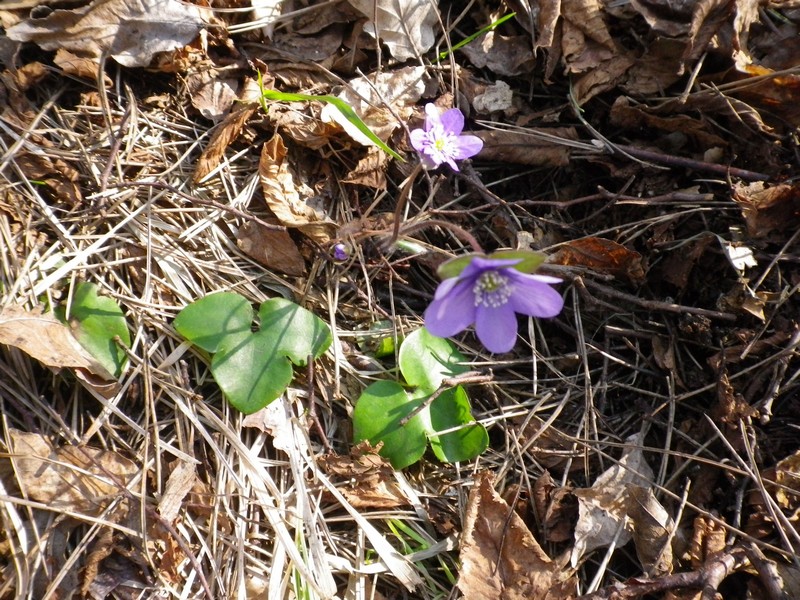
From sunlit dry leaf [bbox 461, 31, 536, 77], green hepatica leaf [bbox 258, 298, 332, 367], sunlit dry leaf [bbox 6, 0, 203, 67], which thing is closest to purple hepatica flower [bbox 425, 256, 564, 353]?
green hepatica leaf [bbox 258, 298, 332, 367]

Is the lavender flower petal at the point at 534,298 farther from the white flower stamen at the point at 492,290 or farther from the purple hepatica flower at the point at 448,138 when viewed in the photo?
the purple hepatica flower at the point at 448,138

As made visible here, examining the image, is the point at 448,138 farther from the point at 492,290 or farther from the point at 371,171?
the point at 492,290

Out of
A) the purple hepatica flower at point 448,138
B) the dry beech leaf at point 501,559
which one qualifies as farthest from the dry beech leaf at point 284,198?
the dry beech leaf at point 501,559

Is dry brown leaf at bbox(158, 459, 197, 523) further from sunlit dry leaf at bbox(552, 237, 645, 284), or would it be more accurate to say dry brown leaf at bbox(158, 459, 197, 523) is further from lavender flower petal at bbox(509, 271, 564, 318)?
sunlit dry leaf at bbox(552, 237, 645, 284)

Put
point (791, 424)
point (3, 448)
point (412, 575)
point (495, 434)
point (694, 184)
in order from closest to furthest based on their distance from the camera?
point (3, 448), point (412, 575), point (791, 424), point (495, 434), point (694, 184)

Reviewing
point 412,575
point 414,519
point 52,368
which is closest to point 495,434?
point 414,519

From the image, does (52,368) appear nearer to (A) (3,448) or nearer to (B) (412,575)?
(A) (3,448)
